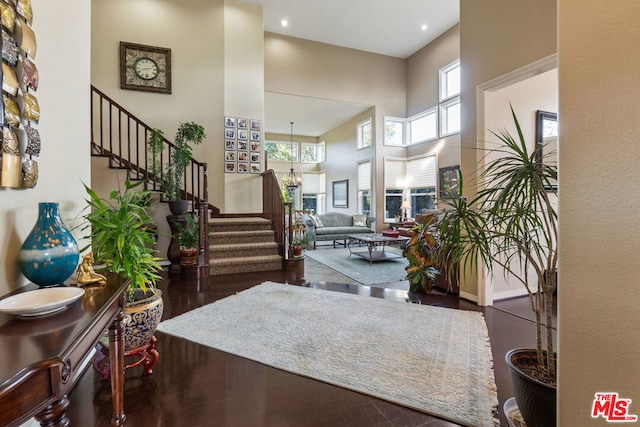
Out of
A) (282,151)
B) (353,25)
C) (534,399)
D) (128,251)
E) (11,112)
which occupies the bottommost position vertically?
(534,399)

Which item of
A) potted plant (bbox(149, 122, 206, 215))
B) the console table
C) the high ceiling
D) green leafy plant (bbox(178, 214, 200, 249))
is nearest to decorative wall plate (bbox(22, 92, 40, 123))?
the console table

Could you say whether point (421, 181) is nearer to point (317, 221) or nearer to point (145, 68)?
point (317, 221)

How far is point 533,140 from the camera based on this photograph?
3484 mm

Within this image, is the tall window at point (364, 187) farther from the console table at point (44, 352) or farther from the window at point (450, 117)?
the console table at point (44, 352)

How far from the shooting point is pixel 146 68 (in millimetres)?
5664

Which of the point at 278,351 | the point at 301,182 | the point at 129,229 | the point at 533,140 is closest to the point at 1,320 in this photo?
the point at 129,229

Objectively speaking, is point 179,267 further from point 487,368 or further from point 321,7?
point 321,7

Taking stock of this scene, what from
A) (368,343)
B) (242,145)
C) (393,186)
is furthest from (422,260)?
(393,186)

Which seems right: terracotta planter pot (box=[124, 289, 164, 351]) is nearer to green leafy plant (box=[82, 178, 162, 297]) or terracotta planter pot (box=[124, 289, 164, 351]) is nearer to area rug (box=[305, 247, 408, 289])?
green leafy plant (box=[82, 178, 162, 297])

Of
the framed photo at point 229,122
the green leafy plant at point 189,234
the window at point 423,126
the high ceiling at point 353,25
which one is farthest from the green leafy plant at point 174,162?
the window at point 423,126

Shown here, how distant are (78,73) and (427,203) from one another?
25.6 ft

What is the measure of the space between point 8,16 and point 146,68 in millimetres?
5348

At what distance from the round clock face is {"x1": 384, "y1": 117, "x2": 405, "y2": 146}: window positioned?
5.92 meters

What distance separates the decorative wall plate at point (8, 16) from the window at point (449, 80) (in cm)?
777
